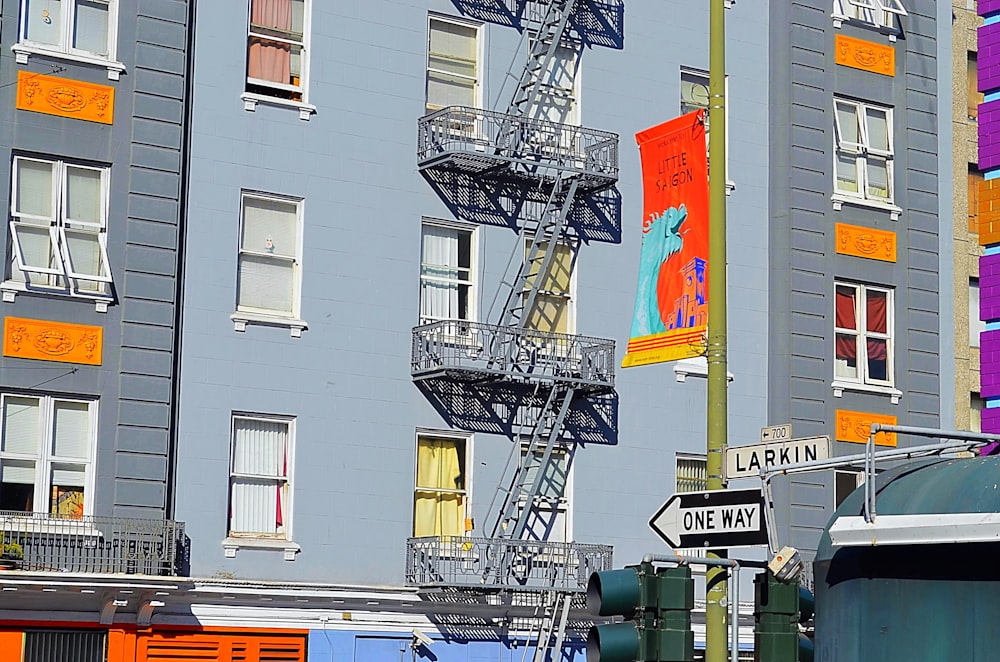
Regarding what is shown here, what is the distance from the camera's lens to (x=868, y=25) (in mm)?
36125

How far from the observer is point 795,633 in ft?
43.7

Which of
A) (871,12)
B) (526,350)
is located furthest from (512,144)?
(871,12)

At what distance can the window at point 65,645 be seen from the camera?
26078 mm

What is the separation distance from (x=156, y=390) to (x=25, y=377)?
2062mm

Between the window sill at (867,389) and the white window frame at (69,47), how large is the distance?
50.7 feet

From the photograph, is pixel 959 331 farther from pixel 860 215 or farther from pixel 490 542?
pixel 490 542

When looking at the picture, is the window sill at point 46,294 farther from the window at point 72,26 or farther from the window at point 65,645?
the window at point 65,645

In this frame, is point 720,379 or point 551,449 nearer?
point 720,379

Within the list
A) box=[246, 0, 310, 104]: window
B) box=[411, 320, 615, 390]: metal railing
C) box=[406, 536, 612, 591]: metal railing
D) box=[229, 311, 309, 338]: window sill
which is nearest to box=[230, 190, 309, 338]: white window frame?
box=[229, 311, 309, 338]: window sill

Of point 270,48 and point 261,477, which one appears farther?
point 270,48

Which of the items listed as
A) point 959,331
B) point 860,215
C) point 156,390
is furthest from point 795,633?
point 959,331

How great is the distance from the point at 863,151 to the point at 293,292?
13.2m

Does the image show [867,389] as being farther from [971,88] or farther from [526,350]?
[971,88]

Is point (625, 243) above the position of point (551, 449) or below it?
above
